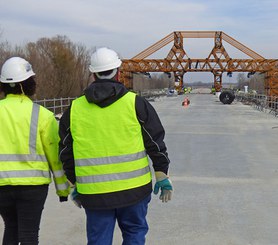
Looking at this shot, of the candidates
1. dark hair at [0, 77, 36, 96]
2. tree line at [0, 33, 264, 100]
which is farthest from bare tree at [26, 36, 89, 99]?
dark hair at [0, 77, 36, 96]

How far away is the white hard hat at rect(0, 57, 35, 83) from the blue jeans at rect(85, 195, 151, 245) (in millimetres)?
1089

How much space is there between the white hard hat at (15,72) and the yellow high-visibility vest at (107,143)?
1.81ft

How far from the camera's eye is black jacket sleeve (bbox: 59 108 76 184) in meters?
3.12

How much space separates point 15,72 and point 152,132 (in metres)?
1.11

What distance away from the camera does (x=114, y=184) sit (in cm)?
305

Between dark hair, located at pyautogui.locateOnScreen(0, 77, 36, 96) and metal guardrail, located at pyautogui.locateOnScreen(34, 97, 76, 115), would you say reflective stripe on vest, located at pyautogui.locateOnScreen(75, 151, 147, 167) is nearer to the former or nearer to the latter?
dark hair, located at pyautogui.locateOnScreen(0, 77, 36, 96)

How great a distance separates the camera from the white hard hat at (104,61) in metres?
3.12

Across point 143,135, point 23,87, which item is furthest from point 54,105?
point 143,135

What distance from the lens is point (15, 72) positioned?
10.8 feet

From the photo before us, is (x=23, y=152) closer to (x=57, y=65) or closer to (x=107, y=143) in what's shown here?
(x=107, y=143)

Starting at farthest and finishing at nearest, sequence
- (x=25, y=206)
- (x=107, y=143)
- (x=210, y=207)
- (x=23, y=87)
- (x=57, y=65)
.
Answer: (x=57, y=65) < (x=210, y=207) < (x=23, y=87) < (x=25, y=206) < (x=107, y=143)

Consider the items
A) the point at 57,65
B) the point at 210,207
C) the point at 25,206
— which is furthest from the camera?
the point at 57,65

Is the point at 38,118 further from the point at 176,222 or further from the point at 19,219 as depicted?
the point at 176,222

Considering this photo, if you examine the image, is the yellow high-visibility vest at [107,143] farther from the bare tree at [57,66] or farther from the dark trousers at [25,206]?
the bare tree at [57,66]
